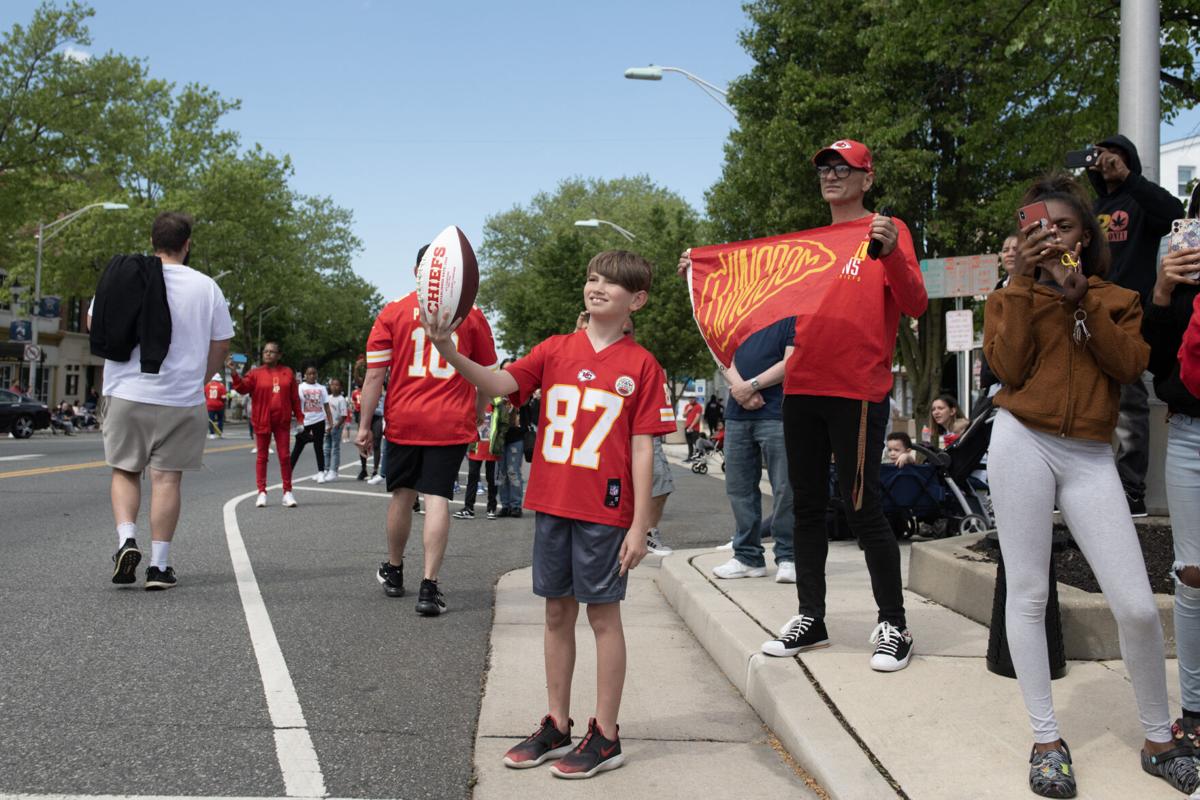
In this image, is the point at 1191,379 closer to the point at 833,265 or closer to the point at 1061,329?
the point at 1061,329

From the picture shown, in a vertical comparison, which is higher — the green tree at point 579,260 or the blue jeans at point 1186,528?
the green tree at point 579,260

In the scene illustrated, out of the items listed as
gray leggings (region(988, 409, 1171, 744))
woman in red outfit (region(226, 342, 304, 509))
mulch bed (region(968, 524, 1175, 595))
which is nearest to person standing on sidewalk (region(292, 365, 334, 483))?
woman in red outfit (region(226, 342, 304, 509))

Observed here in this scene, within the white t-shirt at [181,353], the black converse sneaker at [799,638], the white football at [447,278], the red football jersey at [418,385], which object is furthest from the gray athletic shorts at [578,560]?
the white t-shirt at [181,353]

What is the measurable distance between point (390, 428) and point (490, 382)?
2.89 m

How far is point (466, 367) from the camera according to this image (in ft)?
12.2

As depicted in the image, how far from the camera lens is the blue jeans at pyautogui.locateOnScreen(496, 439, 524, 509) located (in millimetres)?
12680

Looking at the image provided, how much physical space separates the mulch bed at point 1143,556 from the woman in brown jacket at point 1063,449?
1.54 meters

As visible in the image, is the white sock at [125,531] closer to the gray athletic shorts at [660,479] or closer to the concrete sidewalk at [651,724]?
the concrete sidewalk at [651,724]

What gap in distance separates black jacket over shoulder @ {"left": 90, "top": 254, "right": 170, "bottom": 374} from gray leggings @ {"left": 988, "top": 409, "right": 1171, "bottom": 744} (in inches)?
189

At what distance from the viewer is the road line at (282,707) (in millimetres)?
3541

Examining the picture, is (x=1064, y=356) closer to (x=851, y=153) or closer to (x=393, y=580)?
(x=851, y=153)

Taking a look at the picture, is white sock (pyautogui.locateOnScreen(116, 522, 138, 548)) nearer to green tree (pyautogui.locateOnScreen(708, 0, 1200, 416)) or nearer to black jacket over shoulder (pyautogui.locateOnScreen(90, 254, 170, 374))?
black jacket over shoulder (pyautogui.locateOnScreen(90, 254, 170, 374))

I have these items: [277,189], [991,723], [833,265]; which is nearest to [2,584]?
[833,265]

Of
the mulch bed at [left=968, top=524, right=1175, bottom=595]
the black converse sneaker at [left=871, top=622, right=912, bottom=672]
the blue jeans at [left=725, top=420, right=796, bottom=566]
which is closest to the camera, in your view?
the black converse sneaker at [left=871, top=622, right=912, bottom=672]
